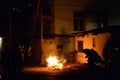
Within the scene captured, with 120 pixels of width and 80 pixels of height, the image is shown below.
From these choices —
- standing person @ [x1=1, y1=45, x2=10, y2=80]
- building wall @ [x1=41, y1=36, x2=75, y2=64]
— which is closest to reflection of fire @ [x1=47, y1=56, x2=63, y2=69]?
building wall @ [x1=41, y1=36, x2=75, y2=64]

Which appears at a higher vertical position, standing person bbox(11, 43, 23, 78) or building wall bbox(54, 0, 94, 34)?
building wall bbox(54, 0, 94, 34)

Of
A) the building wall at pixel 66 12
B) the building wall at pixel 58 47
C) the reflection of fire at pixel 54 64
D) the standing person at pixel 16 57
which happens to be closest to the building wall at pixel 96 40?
the building wall at pixel 58 47

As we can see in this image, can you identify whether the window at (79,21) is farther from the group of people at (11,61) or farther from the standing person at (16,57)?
the standing person at (16,57)

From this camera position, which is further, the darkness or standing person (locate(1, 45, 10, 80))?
the darkness

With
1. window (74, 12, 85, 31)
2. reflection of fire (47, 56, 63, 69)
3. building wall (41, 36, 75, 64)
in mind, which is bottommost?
reflection of fire (47, 56, 63, 69)

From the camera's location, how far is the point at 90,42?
39.2 metres

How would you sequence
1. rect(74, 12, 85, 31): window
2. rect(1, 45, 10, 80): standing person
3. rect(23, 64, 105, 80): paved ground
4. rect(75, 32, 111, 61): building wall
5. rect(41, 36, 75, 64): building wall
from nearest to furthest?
rect(1, 45, 10, 80): standing person < rect(23, 64, 105, 80): paved ground < rect(75, 32, 111, 61): building wall < rect(41, 36, 75, 64): building wall < rect(74, 12, 85, 31): window

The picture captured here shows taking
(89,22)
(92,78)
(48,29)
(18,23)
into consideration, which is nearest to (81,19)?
(89,22)

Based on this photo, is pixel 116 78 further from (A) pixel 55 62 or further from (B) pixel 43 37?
(B) pixel 43 37

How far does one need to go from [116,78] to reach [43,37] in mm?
19182

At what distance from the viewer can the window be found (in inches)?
1709

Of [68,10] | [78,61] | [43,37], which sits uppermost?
[68,10]

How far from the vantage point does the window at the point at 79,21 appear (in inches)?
1709

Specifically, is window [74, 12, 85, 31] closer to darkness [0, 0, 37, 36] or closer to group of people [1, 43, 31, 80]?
darkness [0, 0, 37, 36]
